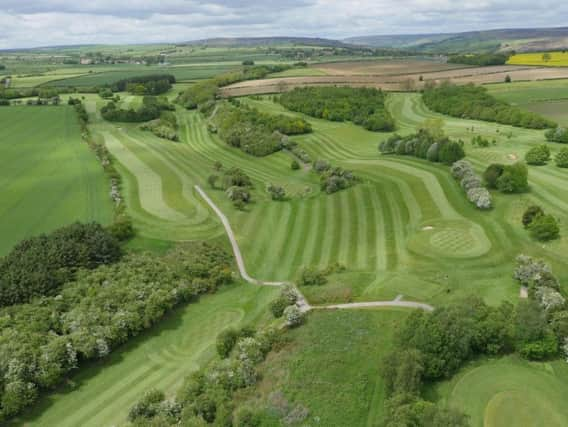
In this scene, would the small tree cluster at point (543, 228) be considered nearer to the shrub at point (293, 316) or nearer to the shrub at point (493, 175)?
the shrub at point (493, 175)

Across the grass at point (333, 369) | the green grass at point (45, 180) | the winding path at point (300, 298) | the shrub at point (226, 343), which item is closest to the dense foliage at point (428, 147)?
the winding path at point (300, 298)

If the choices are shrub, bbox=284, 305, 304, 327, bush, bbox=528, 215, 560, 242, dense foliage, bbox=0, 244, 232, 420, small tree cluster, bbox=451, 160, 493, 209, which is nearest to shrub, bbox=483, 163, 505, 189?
small tree cluster, bbox=451, 160, 493, 209

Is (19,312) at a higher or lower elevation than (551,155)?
lower

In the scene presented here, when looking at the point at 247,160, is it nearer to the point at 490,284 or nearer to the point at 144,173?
the point at 144,173

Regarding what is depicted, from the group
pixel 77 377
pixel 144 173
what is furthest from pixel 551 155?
pixel 77 377

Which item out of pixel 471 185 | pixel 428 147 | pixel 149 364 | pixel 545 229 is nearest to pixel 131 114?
pixel 428 147
